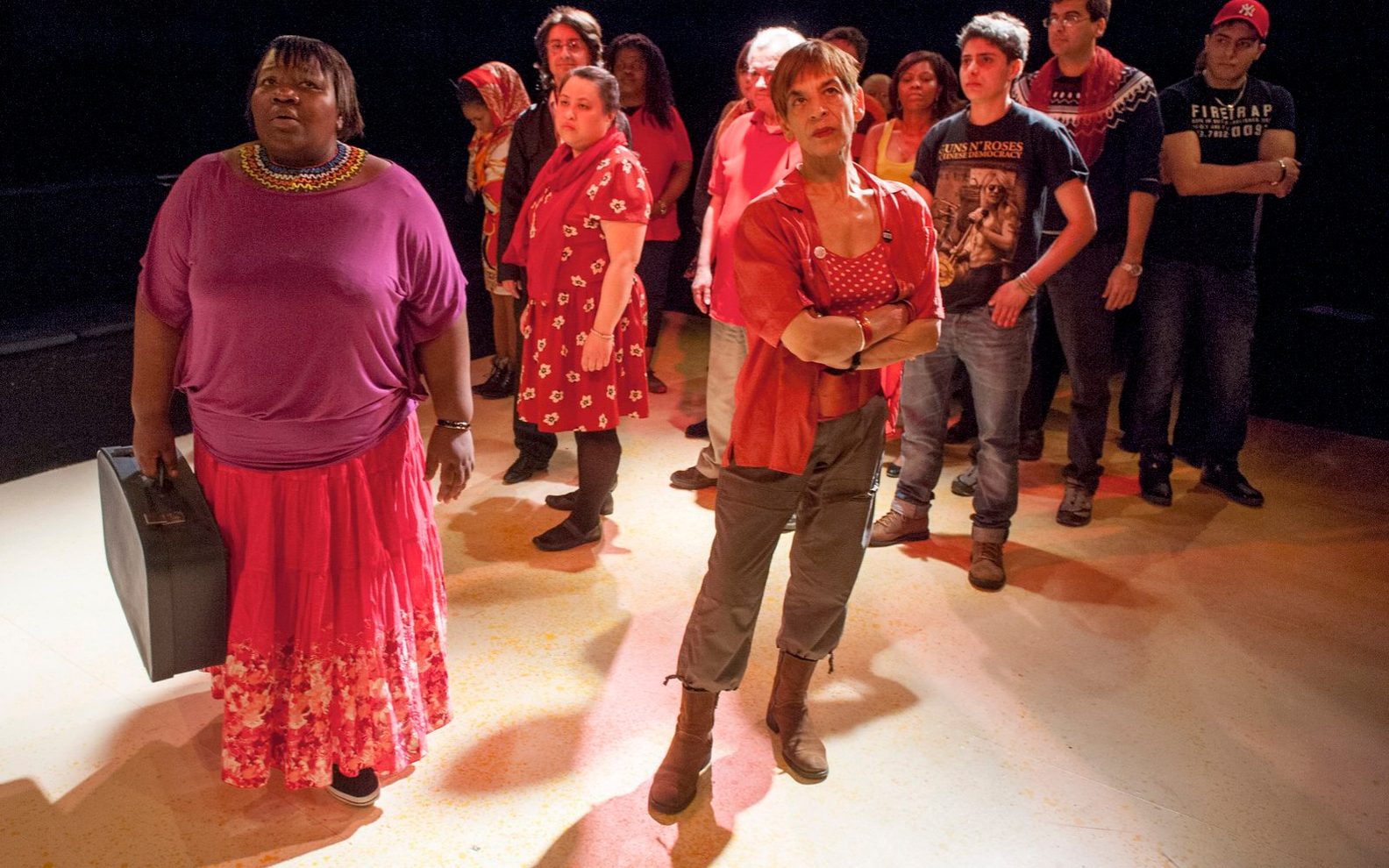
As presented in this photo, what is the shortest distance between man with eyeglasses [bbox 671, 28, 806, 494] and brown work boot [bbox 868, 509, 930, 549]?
575 millimetres

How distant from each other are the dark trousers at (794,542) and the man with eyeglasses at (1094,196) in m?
1.72

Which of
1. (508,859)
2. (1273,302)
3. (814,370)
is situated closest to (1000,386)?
(814,370)

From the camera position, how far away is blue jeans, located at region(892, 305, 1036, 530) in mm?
2879

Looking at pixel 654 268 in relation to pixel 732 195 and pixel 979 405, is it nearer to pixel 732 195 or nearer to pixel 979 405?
pixel 732 195

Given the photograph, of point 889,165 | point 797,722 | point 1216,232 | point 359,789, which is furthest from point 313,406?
point 1216,232

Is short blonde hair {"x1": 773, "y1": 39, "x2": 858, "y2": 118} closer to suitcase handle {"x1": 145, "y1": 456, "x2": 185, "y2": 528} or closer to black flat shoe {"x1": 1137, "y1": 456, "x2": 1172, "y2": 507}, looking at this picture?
suitcase handle {"x1": 145, "y1": 456, "x2": 185, "y2": 528}

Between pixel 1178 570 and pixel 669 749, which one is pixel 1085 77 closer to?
pixel 1178 570

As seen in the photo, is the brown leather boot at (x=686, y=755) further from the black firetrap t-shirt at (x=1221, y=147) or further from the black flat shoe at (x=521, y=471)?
the black firetrap t-shirt at (x=1221, y=147)

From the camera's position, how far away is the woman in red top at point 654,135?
434cm

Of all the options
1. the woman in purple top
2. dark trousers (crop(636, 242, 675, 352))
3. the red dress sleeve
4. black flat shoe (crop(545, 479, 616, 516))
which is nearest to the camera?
the woman in purple top

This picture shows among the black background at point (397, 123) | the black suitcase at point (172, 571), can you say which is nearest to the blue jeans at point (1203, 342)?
the black background at point (397, 123)

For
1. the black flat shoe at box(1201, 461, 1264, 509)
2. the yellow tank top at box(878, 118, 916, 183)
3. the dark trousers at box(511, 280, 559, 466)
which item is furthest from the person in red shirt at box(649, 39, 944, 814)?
the black flat shoe at box(1201, 461, 1264, 509)

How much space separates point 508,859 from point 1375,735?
201 centimetres

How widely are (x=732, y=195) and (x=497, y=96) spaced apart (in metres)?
1.72
